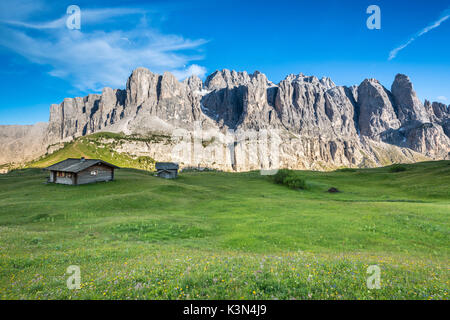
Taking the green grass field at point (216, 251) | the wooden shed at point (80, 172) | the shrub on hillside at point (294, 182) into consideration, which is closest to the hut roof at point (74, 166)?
the wooden shed at point (80, 172)

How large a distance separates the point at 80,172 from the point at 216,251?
5313cm

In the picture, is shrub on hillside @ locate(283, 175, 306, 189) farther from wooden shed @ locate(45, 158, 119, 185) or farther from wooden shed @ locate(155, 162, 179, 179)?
wooden shed @ locate(45, 158, 119, 185)

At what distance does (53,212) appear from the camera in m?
28.6

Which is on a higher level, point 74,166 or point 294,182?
point 74,166

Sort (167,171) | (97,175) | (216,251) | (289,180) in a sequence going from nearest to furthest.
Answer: (216,251) → (97,175) → (289,180) → (167,171)

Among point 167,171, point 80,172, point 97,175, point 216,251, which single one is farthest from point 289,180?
point 216,251

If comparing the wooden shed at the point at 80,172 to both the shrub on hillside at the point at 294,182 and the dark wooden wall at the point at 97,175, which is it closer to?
the dark wooden wall at the point at 97,175

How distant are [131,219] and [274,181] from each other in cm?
6373

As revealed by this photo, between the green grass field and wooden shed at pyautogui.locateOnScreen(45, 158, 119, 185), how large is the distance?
1152cm

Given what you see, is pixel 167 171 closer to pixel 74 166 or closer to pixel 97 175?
pixel 97 175

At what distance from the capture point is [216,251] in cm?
1597

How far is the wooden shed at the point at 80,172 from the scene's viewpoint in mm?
54684

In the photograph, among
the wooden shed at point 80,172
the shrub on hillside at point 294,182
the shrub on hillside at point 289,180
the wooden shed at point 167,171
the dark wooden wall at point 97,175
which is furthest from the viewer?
the wooden shed at point 167,171

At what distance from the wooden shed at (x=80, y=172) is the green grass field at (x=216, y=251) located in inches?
454
